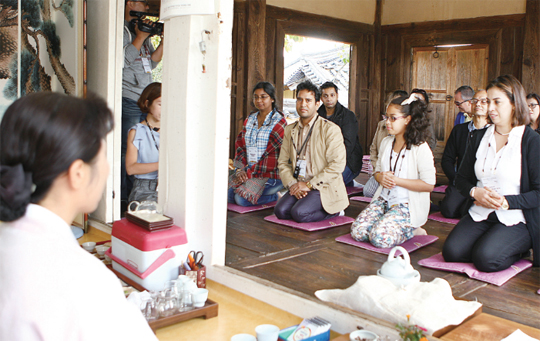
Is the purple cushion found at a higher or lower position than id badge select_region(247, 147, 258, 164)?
lower

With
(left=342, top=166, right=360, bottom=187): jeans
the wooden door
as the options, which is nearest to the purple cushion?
(left=342, top=166, right=360, bottom=187): jeans

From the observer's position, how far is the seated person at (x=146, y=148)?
12.3 feet

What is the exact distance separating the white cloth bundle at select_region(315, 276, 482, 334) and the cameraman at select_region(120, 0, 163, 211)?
2.68 m

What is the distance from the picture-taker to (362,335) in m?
2.03

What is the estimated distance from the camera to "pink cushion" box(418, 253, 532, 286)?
3.02m

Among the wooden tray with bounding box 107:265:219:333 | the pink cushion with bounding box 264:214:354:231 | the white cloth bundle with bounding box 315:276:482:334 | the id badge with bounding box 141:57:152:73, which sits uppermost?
the id badge with bounding box 141:57:152:73

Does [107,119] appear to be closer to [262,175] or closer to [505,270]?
[505,270]

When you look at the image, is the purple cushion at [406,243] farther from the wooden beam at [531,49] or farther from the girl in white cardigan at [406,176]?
the wooden beam at [531,49]

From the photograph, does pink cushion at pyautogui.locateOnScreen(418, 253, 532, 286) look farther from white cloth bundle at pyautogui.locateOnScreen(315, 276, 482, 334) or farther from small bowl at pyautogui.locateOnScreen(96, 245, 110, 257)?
small bowl at pyautogui.locateOnScreen(96, 245, 110, 257)

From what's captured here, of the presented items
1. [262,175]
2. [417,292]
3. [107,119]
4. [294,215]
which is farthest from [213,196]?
[262,175]

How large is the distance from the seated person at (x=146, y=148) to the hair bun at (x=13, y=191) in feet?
9.08

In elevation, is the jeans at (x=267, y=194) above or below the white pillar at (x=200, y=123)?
below

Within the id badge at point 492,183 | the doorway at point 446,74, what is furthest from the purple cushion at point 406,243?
the doorway at point 446,74

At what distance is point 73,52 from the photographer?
155 inches
